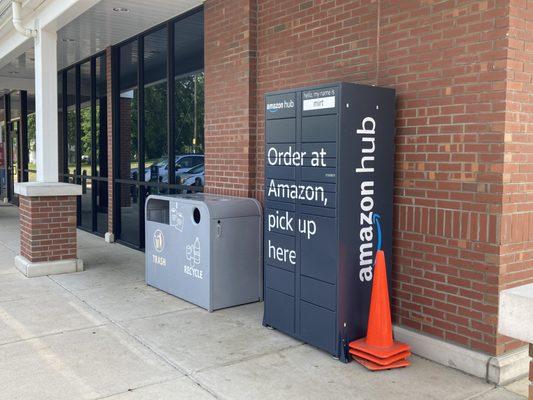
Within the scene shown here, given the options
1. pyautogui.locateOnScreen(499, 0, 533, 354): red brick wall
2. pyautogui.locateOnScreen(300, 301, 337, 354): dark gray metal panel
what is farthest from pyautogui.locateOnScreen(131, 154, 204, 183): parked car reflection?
pyautogui.locateOnScreen(499, 0, 533, 354): red brick wall

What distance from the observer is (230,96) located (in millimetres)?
6605

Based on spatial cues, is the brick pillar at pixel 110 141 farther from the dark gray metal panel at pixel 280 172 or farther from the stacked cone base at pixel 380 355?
the stacked cone base at pixel 380 355

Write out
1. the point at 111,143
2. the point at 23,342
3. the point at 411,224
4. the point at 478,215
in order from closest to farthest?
the point at 478,215 → the point at 411,224 → the point at 23,342 → the point at 111,143

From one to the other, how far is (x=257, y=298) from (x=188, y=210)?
1213mm

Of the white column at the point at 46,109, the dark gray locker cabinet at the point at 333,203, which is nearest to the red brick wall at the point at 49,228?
the white column at the point at 46,109

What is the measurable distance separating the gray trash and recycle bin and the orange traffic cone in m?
1.80

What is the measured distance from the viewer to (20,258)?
7.74 m

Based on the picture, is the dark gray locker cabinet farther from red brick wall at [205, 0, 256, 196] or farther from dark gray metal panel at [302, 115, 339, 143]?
red brick wall at [205, 0, 256, 196]

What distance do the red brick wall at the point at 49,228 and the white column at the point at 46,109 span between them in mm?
486

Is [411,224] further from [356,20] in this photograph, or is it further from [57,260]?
[57,260]

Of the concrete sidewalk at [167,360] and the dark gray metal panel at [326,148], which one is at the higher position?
the dark gray metal panel at [326,148]

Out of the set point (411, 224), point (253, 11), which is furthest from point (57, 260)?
point (411, 224)

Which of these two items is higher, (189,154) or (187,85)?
(187,85)

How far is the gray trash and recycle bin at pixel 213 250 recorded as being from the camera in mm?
5570
